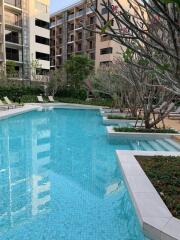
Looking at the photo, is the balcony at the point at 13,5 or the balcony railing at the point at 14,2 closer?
the balcony at the point at 13,5

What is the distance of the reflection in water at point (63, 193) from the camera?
5039 millimetres

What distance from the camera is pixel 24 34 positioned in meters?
43.1

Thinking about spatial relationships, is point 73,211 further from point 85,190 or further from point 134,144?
point 134,144

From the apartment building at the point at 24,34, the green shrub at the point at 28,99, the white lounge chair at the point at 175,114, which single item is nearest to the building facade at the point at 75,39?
the apartment building at the point at 24,34

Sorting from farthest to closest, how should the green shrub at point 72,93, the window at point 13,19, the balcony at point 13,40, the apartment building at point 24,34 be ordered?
the balcony at point 13,40
the window at point 13,19
the apartment building at point 24,34
the green shrub at point 72,93

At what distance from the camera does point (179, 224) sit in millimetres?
4438

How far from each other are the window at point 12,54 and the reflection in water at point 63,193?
31.2 metres

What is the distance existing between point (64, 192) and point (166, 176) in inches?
101

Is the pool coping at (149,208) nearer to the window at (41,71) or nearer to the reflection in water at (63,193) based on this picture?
the reflection in water at (63,193)

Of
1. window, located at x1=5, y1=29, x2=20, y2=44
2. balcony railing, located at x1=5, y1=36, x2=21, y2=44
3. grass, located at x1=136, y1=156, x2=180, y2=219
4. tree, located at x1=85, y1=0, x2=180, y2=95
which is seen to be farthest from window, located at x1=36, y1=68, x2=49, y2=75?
tree, located at x1=85, y1=0, x2=180, y2=95

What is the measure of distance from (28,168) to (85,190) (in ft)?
8.61

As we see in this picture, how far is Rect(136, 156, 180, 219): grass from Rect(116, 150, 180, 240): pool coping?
0.13m

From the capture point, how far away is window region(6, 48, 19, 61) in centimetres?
4112

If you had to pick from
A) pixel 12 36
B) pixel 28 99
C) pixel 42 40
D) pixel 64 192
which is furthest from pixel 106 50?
pixel 64 192
